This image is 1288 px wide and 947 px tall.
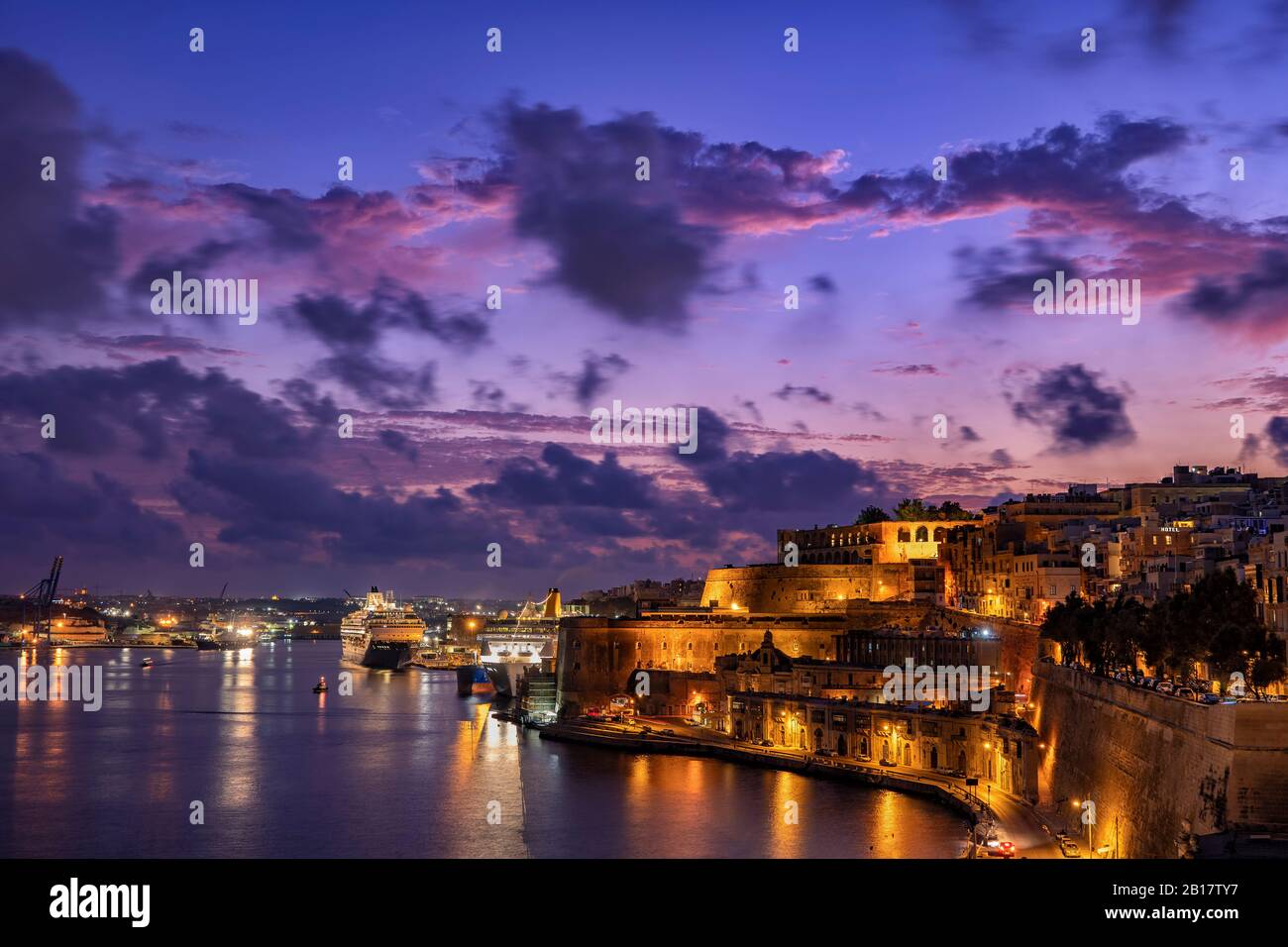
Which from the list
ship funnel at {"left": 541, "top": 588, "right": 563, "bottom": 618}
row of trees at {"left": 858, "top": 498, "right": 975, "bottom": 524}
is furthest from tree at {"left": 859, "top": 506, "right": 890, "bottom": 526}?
ship funnel at {"left": 541, "top": 588, "right": 563, "bottom": 618}

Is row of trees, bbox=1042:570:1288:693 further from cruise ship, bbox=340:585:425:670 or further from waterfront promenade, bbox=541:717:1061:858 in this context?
cruise ship, bbox=340:585:425:670

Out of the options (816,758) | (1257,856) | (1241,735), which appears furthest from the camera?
(816,758)

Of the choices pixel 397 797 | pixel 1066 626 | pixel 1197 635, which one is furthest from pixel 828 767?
pixel 1197 635

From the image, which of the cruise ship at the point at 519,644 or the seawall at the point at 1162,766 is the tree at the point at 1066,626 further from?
the cruise ship at the point at 519,644

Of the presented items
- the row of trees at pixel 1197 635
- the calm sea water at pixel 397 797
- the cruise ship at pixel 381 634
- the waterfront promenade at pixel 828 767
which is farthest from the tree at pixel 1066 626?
the cruise ship at pixel 381 634
